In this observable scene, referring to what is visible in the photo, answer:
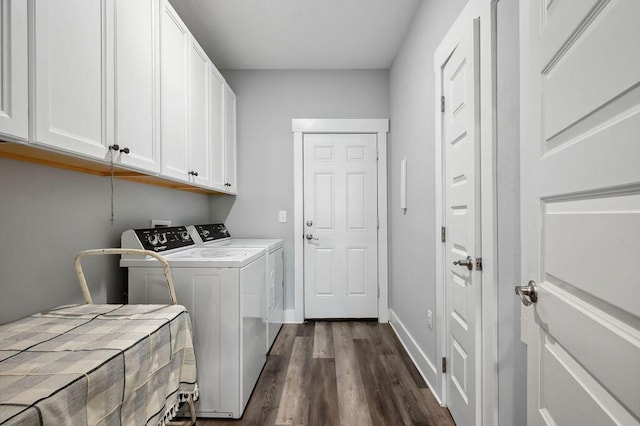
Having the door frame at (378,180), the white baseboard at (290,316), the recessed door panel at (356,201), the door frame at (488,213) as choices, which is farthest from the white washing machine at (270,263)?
the door frame at (488,213)

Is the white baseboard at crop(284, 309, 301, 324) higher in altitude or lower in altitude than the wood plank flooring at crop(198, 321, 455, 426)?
higher

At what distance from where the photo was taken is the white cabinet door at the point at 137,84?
138cm

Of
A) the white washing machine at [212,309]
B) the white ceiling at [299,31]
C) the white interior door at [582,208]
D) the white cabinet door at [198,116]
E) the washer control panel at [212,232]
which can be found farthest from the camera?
the washer control panel at [212,232]

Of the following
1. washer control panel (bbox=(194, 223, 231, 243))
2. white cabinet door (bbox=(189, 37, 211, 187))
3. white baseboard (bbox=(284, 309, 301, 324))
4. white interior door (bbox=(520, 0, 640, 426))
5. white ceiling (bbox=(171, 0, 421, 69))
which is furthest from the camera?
white baseboard (bbox=(284, 309, 301, 324))

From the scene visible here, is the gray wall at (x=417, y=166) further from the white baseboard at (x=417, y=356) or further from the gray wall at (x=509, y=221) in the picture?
the gray wall at (x=509, y=221)

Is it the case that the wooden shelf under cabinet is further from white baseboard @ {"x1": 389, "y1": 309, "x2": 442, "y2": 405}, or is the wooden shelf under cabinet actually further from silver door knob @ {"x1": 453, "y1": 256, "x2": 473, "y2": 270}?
white baseboard @ {"x1": 389, "y1": 309, "x2": 442, "y2": 405}

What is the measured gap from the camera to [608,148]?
0.54 m

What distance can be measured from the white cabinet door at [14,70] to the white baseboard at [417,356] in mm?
2254

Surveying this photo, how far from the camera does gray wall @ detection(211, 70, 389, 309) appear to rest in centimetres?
333

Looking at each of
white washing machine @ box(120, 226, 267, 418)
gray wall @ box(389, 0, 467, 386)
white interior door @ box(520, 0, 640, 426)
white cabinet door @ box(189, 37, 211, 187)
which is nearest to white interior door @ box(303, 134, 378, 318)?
gray wall @ box(389, 0, 467, 386)

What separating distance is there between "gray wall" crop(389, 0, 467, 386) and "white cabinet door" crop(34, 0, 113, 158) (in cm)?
168

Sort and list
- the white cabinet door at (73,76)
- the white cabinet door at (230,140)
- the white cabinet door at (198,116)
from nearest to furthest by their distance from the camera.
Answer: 1. the white cabinet door at (73,76)
2. the white cabinet door at (198,116)
3. the white cabinet door at (230,140)

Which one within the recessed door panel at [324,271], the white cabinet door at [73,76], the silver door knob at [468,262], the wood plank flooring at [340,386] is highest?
the white cabinet door at [73,76]

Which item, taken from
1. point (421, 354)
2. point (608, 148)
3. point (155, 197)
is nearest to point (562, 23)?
point (608, 148)
